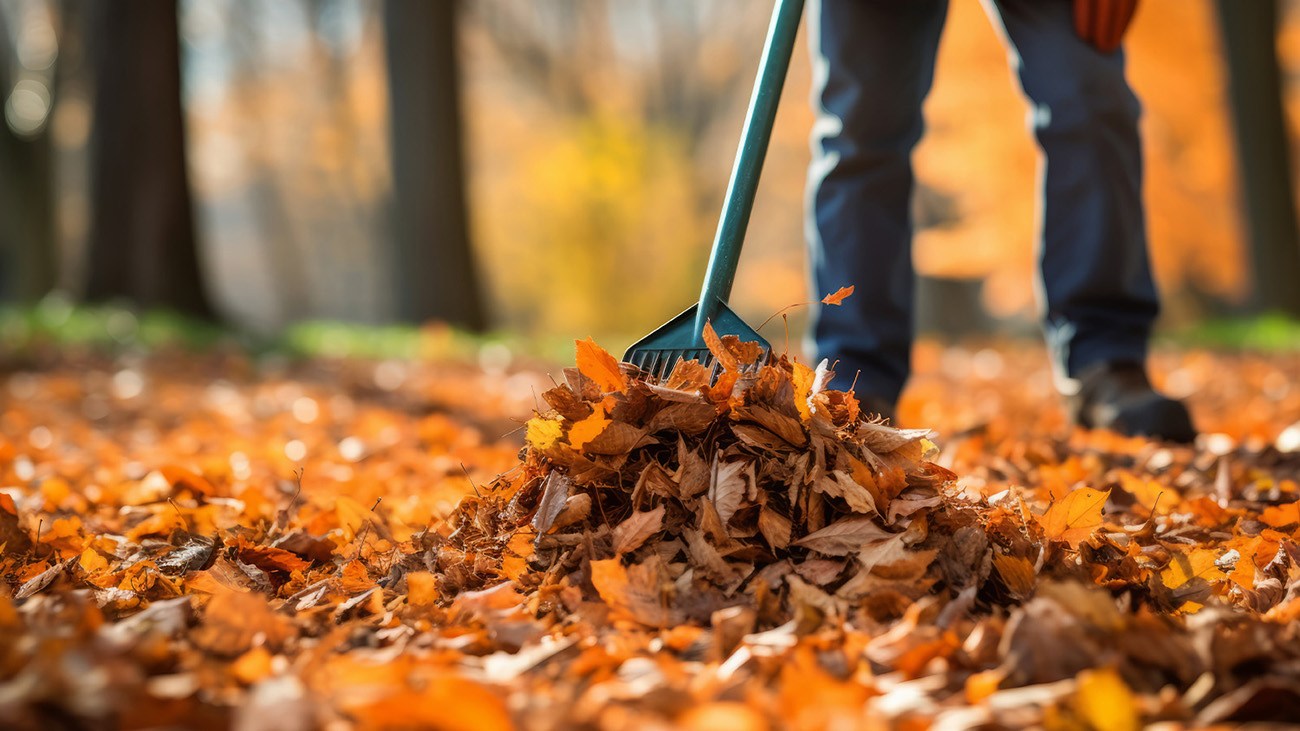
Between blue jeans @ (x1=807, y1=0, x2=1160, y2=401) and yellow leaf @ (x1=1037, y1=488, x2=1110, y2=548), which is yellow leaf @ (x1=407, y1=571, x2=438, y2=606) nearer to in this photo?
yellow leaf @ (x1=1037, y1=488, x2=1110, y2=548)

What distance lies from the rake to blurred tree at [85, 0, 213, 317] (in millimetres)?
6579

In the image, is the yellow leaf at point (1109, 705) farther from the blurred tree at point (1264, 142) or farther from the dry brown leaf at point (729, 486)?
the blurred tree at point (1264, 142)

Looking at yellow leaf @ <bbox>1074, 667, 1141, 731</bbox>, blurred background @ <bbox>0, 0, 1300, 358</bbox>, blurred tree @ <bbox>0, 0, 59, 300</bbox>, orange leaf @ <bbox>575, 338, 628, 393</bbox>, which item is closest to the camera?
yellow leaf @ <bbox>1074, 667, 1141, 731</bbox>

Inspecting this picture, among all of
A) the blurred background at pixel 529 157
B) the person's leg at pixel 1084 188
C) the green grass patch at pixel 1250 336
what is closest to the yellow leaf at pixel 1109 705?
the blurred background at pixel 529 157

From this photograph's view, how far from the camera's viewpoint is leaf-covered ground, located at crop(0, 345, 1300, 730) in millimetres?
945

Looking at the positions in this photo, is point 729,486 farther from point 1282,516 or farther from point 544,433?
point 1282,516

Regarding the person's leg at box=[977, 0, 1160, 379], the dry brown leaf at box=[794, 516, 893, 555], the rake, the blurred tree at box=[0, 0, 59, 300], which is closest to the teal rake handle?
the rake

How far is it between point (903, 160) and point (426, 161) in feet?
21.2

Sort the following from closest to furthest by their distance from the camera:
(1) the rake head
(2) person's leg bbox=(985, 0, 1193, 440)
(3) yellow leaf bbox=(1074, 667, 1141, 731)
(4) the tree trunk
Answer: (3) yellow leaf bbox=(1074, 667, 1141, 731) → (1) the rake head → (2) person's leg bbox=(985, 0, 1193, 440) → (4) the tree trunk

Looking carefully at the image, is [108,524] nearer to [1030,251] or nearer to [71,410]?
[71,410]

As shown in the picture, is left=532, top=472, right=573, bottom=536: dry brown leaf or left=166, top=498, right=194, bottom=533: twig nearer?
left=532, top=472, right=573, bottom=536: dry brown leaf

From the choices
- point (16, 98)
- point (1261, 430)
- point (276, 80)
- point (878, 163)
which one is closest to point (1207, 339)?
point (1261, 430)

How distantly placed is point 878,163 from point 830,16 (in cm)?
36

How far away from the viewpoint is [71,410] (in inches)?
149
